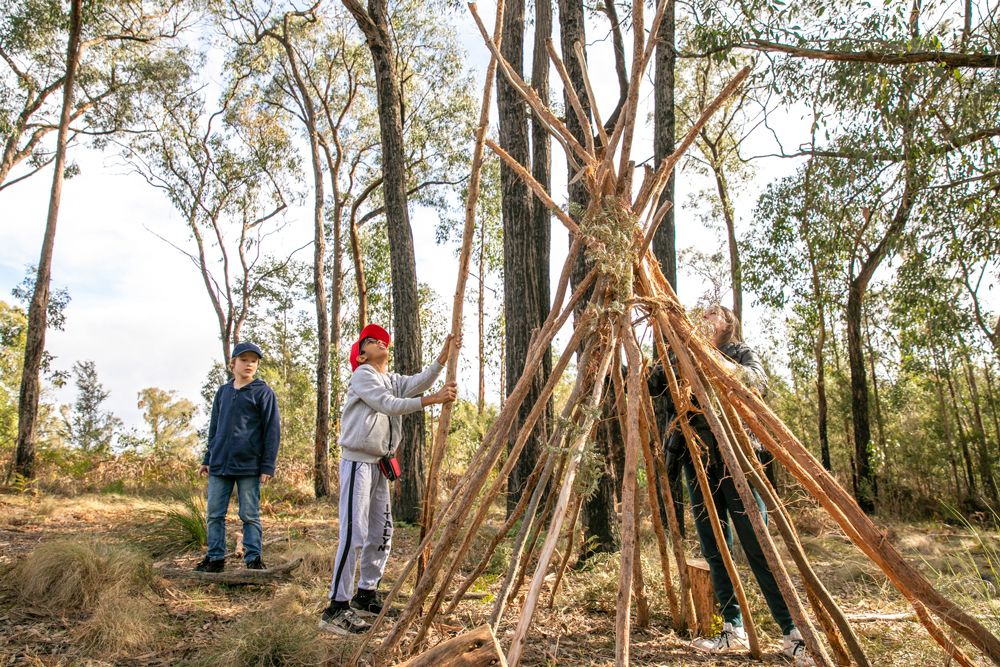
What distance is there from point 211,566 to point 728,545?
314 centimetres

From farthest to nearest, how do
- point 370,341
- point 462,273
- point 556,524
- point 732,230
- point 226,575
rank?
point 732,230 < point 226,575 < point 370,341 < point 462,273 < point 556,524

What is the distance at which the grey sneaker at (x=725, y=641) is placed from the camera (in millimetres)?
2658

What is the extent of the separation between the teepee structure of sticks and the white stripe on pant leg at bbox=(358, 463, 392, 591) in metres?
0.53

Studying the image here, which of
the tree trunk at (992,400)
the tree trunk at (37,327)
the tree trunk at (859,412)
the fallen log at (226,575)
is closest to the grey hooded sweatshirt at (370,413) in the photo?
the fallen log at (226,575)

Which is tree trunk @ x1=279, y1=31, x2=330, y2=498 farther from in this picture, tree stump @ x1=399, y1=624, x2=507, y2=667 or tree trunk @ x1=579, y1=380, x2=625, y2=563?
tree stump @ x1=399, y1=624, x2=507, y2=667

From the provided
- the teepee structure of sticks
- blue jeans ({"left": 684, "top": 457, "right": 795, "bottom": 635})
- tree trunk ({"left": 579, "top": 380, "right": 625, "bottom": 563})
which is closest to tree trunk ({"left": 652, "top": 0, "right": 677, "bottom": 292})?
tree trunk ({"left": 579, "top": 380, "right": 625, "bottom": 563})

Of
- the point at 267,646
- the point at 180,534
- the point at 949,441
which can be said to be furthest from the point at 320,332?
the point at 949,441

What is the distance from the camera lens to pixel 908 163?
16.7 feet

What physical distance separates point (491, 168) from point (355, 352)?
1171cm

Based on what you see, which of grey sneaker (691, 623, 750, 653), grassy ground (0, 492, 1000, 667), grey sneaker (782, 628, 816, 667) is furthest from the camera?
grey sneaker (691, 623, 750, 653)

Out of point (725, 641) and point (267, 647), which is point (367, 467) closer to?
point (267, 647)

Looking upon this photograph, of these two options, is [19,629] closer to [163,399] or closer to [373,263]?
A: [373,263]

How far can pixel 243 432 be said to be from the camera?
3840mm

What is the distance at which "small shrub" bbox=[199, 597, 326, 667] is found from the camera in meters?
2.43
